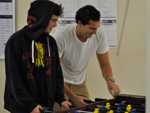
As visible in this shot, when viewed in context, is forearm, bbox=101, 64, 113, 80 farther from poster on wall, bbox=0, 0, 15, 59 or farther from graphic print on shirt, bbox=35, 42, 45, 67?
poster on wall, bbox=0, 0, 15, 59

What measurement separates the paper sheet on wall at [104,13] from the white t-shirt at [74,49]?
74cm

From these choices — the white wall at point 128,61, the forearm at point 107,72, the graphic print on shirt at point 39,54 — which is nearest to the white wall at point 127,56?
the white wall at point 128,61

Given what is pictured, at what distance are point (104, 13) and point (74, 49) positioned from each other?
1094mm

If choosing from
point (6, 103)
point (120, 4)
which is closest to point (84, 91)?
point (6, 103)

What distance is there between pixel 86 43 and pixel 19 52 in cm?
79

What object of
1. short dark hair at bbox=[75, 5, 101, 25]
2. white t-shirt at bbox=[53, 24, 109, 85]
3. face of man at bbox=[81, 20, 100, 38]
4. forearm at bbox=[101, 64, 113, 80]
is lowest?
forearm at bbox=[101, 64, 113, 80]

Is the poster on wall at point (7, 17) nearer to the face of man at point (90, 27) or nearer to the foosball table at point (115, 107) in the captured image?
the face of man at point (90, 27)

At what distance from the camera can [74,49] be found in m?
1.96

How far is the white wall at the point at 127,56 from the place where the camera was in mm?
2807

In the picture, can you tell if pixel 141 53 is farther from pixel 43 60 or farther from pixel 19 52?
pixel 19 52

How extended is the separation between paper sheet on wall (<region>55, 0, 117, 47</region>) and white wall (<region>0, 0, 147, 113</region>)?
68 mm

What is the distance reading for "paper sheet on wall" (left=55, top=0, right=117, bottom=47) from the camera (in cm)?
281

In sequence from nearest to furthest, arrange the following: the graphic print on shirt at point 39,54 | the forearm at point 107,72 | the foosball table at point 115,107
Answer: the foosball table at point 115,107 < the graphic print on shirt at point 39,54 < the forearm at point 107,72

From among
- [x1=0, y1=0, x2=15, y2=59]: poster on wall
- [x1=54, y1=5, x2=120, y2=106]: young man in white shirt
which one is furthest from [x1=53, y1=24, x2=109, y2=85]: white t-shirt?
[x1=0, y1=0, x2=15, y2=59]: poster on wall
